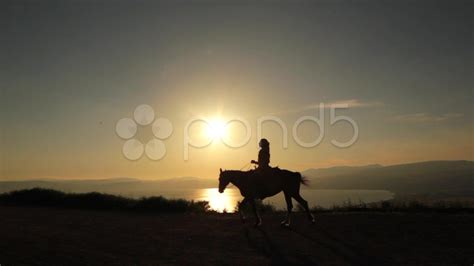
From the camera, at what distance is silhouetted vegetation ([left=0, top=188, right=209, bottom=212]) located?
78.5 feet

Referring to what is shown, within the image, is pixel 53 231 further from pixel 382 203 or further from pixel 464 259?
pixel 382 203

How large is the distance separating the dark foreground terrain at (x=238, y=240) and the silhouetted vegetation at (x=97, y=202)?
5.03 meters

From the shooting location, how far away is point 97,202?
25.2m

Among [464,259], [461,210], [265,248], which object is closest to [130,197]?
[265,248]

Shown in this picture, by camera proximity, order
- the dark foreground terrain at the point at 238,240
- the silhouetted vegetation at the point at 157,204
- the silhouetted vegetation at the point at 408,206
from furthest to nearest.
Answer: the silhouetted vegetation at the point at 157,204 < the silhouetted vegetation at the point at 408,206 < the dark foreground terrain at the point at 238,240

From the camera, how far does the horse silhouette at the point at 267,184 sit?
16609 millimetres

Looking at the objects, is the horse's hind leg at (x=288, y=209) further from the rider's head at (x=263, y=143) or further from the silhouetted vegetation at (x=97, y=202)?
the silhouetted vegetation at (x=97, y=202)

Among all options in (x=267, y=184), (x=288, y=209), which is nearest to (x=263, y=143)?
(x=267, y=184)

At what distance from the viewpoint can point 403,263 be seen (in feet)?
35.4

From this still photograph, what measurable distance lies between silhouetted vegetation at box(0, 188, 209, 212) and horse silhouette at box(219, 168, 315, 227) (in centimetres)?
675

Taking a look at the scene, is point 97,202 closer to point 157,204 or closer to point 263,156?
point 157,204

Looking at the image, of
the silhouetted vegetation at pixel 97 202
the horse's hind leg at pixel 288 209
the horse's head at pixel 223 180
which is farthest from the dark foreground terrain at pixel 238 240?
the silhouetted vegetation at pixel 97 202

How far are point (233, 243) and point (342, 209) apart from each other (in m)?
9.93

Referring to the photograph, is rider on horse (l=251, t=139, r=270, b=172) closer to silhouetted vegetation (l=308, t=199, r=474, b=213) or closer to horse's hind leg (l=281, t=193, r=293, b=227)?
horse's hind leg (l=281, t=193, r=293, b=227)
